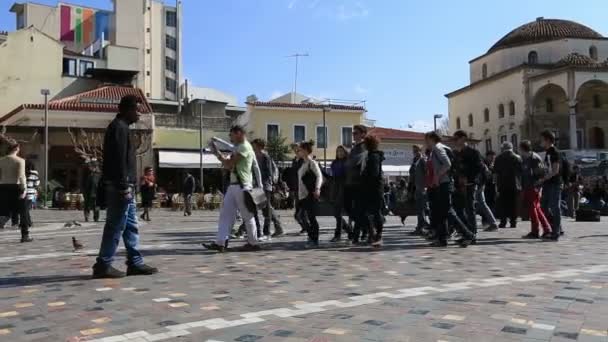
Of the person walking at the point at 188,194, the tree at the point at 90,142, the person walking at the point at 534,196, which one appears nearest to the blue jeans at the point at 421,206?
the person walking at the point at 534,196

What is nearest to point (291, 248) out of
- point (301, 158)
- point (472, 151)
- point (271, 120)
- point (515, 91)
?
point (301, 158)

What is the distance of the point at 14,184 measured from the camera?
10305 millimetres

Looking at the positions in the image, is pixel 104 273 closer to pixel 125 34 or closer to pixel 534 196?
pixel 534 196

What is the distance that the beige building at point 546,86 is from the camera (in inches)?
2076

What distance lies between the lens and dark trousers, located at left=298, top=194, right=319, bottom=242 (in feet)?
→ 29.3

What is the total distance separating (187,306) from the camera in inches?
183

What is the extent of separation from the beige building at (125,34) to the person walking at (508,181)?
150ft

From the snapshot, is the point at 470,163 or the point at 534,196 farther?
the point at 534,196

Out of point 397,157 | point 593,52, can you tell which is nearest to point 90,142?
point 397,157

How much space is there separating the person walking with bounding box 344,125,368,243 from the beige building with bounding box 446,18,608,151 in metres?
47.4

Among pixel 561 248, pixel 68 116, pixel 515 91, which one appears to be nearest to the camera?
pixel 561 248

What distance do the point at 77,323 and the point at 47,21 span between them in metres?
74.7

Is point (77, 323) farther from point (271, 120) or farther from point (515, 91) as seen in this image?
point (515, 91)

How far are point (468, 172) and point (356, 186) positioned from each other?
80.6 inches
